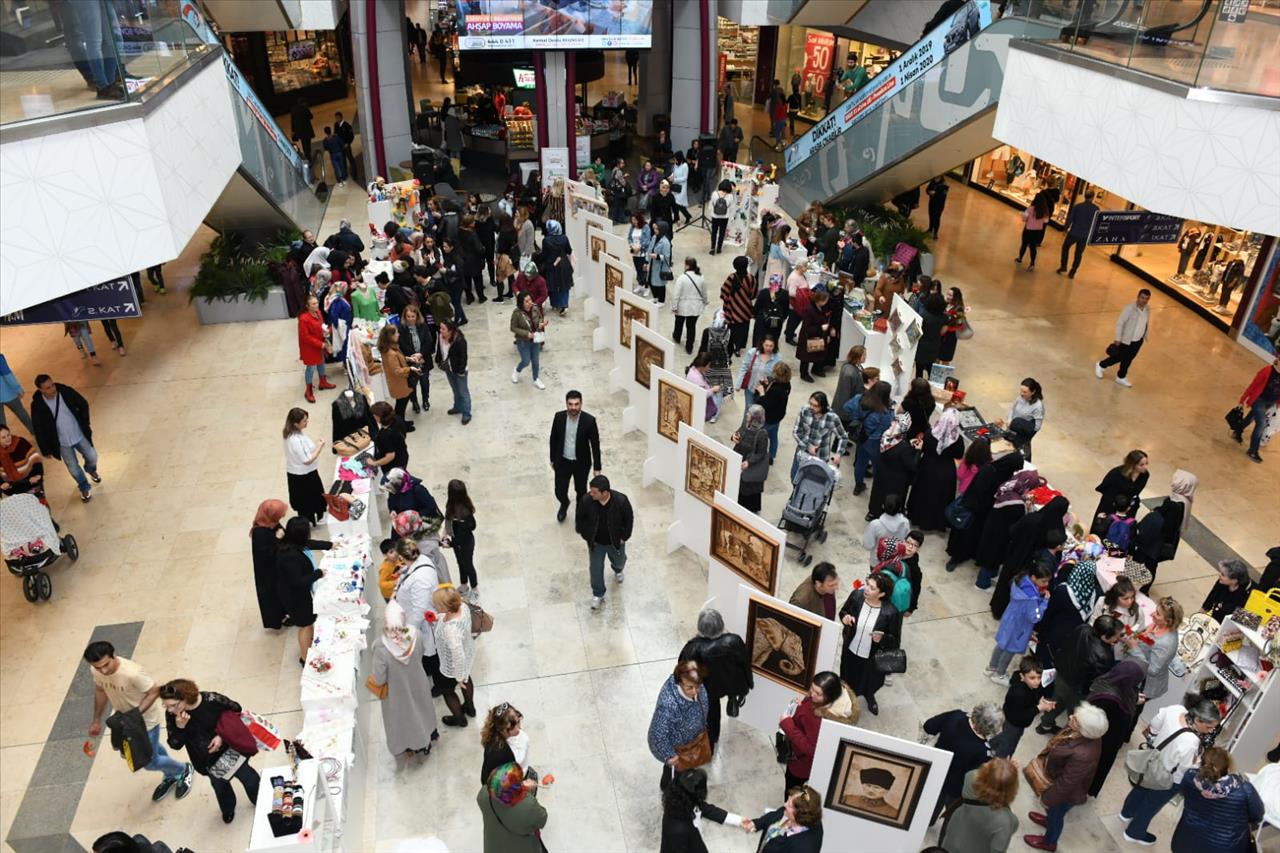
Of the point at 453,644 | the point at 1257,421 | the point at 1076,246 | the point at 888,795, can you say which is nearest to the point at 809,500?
the point at 888,795

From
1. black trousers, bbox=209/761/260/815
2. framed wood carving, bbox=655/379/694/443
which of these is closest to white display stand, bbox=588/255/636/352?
framed wood carving, bbox=655/379/694/443

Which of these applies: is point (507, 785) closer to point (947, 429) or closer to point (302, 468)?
point (302, 468)

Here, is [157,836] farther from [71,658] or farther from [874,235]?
[874,235]

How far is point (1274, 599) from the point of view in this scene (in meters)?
6.87

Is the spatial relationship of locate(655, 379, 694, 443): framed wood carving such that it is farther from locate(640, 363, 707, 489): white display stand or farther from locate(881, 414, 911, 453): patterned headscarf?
locate(881, 414, 911, 453): patterned headscarf

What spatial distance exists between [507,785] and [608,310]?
8.52 metres

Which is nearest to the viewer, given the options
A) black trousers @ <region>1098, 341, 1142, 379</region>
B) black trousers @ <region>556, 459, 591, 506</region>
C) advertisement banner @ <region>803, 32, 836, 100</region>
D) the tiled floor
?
the tiled floor

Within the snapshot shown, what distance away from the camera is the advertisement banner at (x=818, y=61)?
2570 cm

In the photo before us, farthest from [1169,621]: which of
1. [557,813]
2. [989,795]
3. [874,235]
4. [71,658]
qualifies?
[874,235]

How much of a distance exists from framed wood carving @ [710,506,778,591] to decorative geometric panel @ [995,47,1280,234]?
5568 millimetres

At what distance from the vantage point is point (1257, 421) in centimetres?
1088

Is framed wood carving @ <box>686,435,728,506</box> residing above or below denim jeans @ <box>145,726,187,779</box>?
above

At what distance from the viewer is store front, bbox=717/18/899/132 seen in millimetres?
24859

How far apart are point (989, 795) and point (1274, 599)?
11.7 ft
